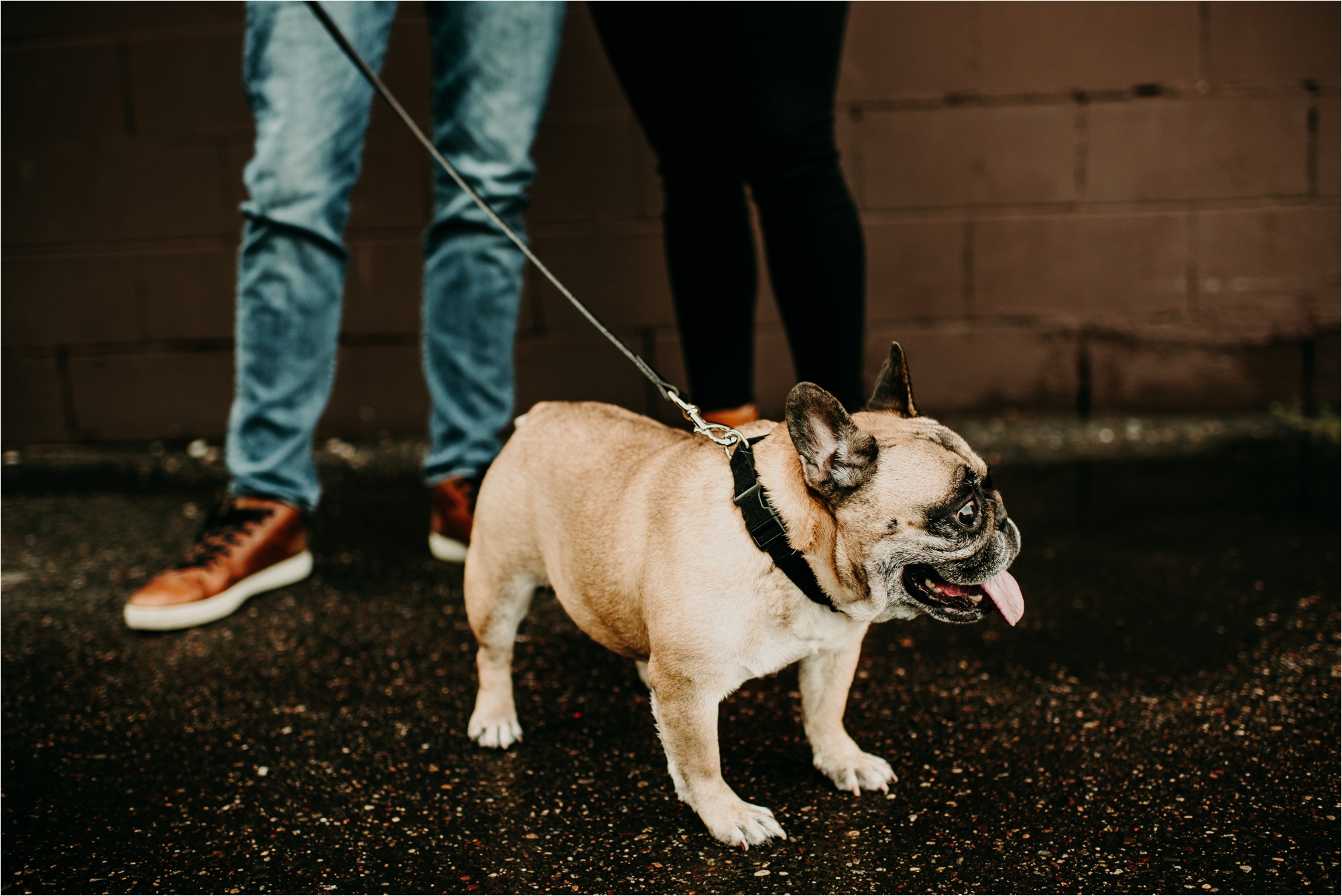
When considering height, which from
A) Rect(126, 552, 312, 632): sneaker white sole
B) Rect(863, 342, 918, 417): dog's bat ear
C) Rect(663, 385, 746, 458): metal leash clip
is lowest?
Rect(126, 552, 312, 632): sneaker white sole

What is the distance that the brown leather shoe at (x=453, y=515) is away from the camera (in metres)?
2.80

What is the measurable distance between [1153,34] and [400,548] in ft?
10.1

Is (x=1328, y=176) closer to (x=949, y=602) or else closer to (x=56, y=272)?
(x=949, y=602)

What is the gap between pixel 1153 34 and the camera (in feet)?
12.3

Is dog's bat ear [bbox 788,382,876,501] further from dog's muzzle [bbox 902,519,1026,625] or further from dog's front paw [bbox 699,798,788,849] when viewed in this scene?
dog's front paw [bbox 699,798,788,849]

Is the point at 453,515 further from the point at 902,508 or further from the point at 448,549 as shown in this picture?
the point at 902,508

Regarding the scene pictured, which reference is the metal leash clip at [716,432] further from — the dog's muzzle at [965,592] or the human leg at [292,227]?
the human leg at [292,227]

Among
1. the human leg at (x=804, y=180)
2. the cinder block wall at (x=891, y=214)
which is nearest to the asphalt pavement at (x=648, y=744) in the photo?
the human leg at (x=804, y=180)

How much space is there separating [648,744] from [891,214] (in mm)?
2554

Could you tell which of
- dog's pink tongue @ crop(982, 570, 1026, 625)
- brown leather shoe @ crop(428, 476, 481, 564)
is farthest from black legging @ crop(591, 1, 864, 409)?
dog's pink tongue @ crop(982, 570, 1026, 625)

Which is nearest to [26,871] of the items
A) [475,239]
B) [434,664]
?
[434,664]

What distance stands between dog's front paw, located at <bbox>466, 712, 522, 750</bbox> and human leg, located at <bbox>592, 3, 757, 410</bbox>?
3.56 feet

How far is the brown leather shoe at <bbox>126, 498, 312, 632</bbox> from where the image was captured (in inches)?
96.3

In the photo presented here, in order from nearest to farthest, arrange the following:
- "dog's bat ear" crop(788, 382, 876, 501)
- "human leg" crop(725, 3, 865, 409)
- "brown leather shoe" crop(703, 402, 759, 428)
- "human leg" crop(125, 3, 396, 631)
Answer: "dog's bat ear" crop(788, 382, 876, 501) < "human leg" crop(725, 3, 865, 409) < "human leg" crop(125, 3, 396, 631) < "brown leather shoe" crop(703, 402, 759, 428)
